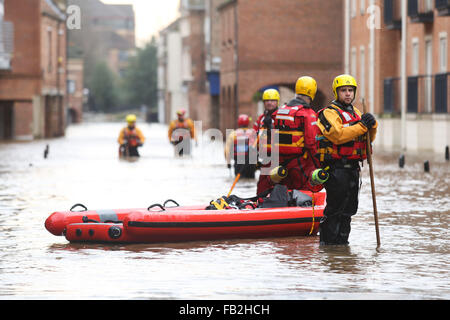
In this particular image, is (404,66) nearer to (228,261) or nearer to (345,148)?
(345,148)

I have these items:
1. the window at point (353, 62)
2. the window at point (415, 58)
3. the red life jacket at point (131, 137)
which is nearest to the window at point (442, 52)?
the window at point (415, 58)

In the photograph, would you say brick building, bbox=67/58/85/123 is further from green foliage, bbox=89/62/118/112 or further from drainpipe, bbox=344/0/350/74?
drainpipe, bbox=344/0/350/74

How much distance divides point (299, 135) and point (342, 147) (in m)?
1.26

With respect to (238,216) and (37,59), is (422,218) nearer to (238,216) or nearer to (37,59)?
(238,216)

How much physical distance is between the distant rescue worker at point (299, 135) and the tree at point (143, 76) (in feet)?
375

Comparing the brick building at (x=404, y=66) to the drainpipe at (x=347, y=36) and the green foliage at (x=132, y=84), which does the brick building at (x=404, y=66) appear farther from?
the green foliage at (x=132, y=84)

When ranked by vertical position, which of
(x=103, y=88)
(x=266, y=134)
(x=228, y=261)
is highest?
(x=103, y=88)

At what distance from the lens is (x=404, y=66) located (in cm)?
4072

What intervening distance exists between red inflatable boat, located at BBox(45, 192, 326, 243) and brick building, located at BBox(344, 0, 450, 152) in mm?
23724

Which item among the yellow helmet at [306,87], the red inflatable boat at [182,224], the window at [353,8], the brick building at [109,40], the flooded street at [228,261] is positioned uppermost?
the brick building at [109,40]

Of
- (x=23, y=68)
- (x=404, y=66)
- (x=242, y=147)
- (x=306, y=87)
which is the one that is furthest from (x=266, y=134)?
(x=23, y=68)

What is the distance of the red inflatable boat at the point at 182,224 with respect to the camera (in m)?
12.9

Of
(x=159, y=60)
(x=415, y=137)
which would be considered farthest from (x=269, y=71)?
(x=159, y=60)

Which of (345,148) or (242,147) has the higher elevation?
(345,148)
